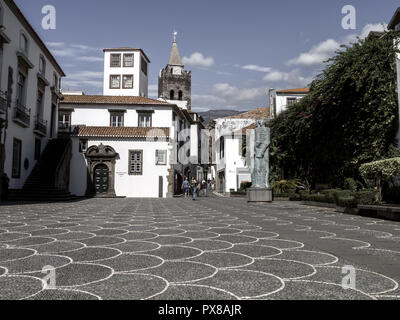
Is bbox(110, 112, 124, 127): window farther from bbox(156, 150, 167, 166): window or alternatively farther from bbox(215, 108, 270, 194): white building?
bbox(215, 108, 270, 194): white building

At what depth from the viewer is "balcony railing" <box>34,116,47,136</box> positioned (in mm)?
22922

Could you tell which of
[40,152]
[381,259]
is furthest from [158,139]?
[381,259]

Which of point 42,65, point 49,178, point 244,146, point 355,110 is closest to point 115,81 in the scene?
point 244,146

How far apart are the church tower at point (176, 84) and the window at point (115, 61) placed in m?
24.5

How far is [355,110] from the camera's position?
1847 cm

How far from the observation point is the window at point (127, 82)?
4350cm

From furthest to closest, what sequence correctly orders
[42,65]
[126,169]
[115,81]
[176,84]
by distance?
[176,84]
[115,81]
[126,169]
[42,65]

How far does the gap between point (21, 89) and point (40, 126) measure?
3496 mm

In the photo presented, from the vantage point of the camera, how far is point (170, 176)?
29922 millimetres

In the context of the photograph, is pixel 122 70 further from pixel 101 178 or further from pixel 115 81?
pixel 101 178

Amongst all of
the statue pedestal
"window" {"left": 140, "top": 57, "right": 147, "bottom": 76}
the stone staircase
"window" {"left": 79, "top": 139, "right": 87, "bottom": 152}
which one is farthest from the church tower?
the statue pedestal

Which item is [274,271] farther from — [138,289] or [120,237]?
[120,237]
